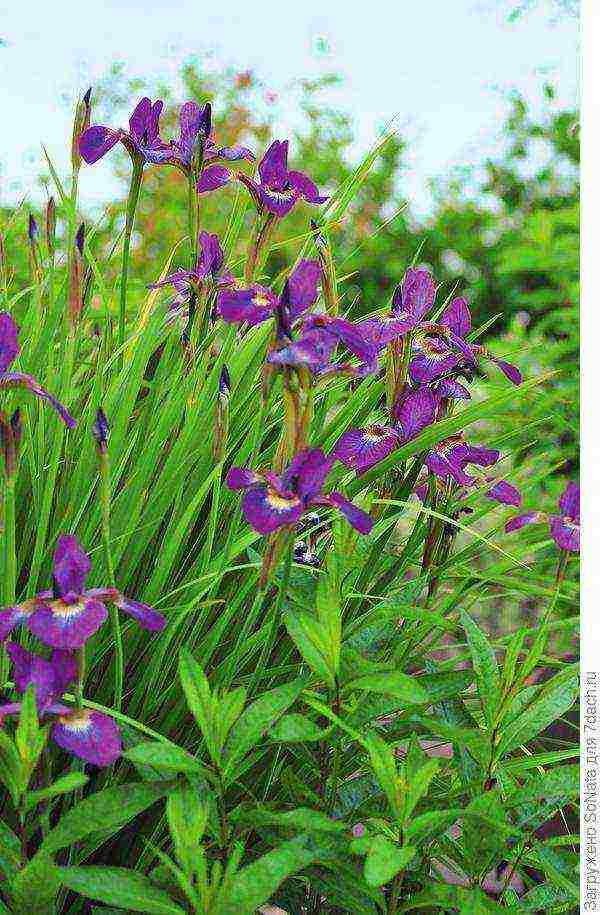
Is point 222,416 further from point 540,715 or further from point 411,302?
point 540,715

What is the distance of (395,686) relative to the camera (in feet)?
2.61

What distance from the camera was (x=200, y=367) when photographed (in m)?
1.11

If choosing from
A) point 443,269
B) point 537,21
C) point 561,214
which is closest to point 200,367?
point 561,214

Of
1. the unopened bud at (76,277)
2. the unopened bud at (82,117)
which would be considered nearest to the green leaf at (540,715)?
the unopened bud at (76,277)

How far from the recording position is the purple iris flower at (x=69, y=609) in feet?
2.46

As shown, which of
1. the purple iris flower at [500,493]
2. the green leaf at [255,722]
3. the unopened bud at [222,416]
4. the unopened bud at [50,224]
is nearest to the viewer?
the green leaf at [255,722]

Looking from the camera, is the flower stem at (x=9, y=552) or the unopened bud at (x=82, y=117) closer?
the flower stem at (x=9, y=552)

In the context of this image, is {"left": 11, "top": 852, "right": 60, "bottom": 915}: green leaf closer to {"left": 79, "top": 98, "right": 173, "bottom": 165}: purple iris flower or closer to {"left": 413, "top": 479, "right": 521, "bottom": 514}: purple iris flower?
{"left": 413, "top": 479, "right": 521, "bottom": 514}: purple iris flower

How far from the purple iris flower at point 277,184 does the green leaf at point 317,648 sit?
45 centimetres

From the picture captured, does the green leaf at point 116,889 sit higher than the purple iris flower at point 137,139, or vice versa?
the purple iris flower at point 137,139

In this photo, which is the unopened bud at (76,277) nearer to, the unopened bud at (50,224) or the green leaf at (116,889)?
the unopened bud at (50,224)

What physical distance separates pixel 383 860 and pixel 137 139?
2.45 feet

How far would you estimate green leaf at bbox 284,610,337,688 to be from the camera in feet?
2.69

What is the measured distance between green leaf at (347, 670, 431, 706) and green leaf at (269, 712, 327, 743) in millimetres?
55
